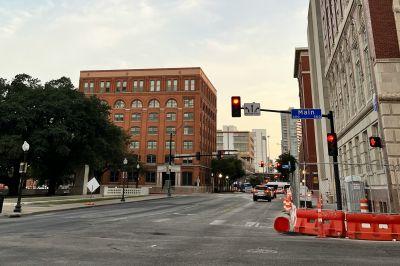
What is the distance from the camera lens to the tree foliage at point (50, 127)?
4056 centimetres

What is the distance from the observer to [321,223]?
12.4 meters

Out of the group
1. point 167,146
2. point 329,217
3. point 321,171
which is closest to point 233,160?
point 167,146

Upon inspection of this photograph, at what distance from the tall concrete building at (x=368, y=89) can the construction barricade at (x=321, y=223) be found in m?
2.33

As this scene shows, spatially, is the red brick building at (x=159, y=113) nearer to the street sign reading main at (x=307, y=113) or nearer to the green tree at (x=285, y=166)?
the green tree at (x=285, y=166)

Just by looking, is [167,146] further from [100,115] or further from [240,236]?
[240,236]

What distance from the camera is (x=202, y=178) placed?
8831 centimetres

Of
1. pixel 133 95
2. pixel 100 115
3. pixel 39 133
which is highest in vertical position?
pixel 133 95

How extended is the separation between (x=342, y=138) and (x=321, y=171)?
17030 mm

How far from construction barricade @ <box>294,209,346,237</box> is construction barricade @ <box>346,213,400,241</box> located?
0.35 m

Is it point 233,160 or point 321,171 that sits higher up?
point 233,160

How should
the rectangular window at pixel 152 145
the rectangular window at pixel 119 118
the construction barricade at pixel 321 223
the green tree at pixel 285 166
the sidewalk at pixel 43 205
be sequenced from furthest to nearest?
the rectangular window at pixel 119 118 < the rectangular window at pixel 152 145 < the sidewalk at pixel 43 205 < the green tree at pixel 285 166 < the construction barricade at pixel 321 223

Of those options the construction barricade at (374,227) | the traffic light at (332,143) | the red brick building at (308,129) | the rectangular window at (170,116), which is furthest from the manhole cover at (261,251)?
the rectangular window at (170,116)

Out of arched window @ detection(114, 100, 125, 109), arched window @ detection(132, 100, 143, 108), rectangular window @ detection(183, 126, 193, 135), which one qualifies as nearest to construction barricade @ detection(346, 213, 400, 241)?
rectangular window @ detection(183, 126, 193, 135)

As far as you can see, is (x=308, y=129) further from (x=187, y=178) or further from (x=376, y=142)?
(x=376, y=142)
